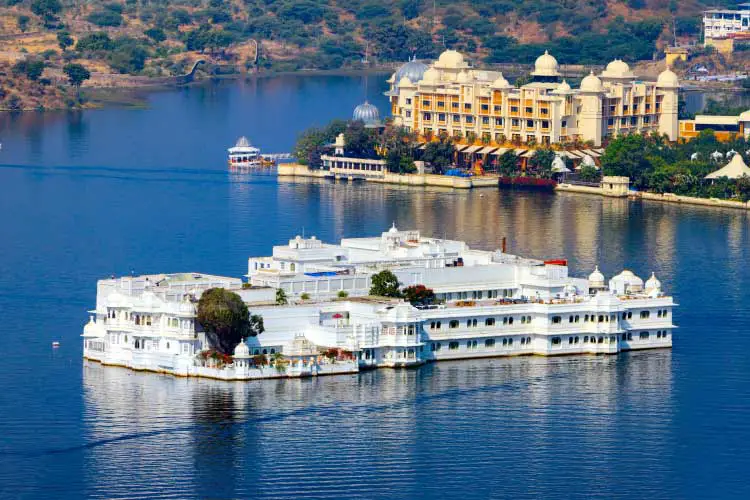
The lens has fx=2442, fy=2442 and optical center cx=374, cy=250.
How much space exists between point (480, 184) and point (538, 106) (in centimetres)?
793

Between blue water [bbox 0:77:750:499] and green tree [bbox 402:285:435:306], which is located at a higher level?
green tree [bbox 402:285:435:306]

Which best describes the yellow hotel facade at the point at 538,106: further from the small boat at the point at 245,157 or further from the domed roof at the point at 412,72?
the small boat at the point at 245,157

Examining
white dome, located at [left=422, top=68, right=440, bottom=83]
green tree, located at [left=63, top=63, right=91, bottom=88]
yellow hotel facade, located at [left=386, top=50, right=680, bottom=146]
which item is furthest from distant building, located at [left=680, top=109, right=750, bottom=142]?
green tree, located at [left=63, top=63, right=91, bottom=88]

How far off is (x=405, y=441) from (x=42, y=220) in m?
41.4

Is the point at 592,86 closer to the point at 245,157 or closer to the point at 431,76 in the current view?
the point at 431,76

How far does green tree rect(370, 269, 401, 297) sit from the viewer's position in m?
65.9

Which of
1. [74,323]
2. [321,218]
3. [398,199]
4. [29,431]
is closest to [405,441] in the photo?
[29,431]

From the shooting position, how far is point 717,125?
12338 cm

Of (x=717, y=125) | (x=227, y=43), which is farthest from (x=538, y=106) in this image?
(x=227, y=43)

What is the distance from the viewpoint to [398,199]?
105000 mm

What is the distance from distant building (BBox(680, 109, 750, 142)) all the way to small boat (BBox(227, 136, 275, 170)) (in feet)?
69.4

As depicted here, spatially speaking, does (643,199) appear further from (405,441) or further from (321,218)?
(405,441)

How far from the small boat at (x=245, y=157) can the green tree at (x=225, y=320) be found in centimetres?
5673

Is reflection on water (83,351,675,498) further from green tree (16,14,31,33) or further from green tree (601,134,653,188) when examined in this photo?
green tree (16,14,31,33)
